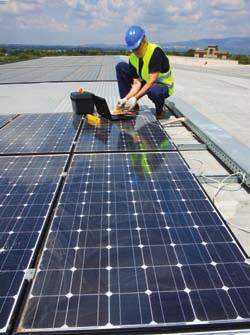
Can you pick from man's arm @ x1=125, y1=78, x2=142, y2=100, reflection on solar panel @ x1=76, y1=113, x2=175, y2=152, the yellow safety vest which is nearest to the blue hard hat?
the yellow safety vest

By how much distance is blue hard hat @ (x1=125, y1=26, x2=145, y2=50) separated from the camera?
16.9 feet

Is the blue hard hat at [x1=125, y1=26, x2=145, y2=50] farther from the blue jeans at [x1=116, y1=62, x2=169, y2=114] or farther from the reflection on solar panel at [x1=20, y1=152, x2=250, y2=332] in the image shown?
the reflection on solar panel at [x1=20, y1=152, x2=250, y2=332]

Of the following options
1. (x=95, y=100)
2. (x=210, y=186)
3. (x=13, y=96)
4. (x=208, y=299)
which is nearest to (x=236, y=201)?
Answer: (x=210, y=186)

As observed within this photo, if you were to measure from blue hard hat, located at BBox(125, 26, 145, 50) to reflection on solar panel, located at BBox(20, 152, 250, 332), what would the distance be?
3262mm

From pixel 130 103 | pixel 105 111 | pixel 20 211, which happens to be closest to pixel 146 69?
pixel 130 103

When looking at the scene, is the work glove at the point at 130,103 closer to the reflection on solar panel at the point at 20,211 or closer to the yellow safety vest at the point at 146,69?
the yellow safety vest at the point at 146,69

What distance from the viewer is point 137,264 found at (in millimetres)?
1809

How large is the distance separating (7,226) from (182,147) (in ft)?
9.29

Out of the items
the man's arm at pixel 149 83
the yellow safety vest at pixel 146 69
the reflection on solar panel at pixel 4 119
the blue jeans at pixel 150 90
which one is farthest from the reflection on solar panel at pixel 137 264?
the yellow safety vest at pixel 146 69

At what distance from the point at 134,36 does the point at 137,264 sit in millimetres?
4284

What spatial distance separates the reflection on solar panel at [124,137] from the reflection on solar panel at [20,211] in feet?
1.95

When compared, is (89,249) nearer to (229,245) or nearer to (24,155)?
(229,245)

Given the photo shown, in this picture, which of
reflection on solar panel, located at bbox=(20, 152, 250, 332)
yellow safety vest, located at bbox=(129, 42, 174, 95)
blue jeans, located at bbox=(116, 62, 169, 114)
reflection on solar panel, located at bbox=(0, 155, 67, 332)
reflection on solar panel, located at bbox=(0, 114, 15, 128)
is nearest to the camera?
reflection on solar panel, located at bbox=(20, 152, 250, 332)

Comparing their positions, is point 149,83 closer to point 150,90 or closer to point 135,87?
point 150,90
